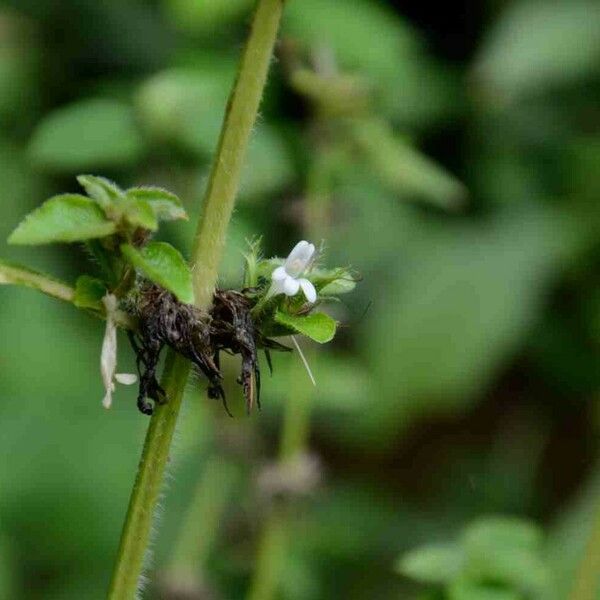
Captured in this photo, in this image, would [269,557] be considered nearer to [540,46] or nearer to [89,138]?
[89,138]

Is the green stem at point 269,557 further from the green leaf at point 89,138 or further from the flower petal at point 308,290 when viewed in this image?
the flower petal at point 308,290

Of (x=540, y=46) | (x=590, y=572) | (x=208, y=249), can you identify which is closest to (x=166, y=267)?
(x=208, y=249)

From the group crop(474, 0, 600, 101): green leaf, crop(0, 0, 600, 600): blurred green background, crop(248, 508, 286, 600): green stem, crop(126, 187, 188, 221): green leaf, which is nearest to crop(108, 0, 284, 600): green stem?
crop(126, 187, 188, 221): green leaf

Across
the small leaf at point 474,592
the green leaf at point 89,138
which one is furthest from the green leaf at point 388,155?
the small leaf at point 474,592

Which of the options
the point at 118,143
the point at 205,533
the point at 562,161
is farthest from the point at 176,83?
the point at 562,161

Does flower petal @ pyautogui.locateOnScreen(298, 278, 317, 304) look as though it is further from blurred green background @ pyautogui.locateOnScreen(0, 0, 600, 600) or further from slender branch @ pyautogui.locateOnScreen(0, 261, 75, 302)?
blurred green background @ pyautogui.locateOnScreen(0, 0, 600, 600)

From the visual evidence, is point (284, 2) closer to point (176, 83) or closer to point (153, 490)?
point (153, 490)
